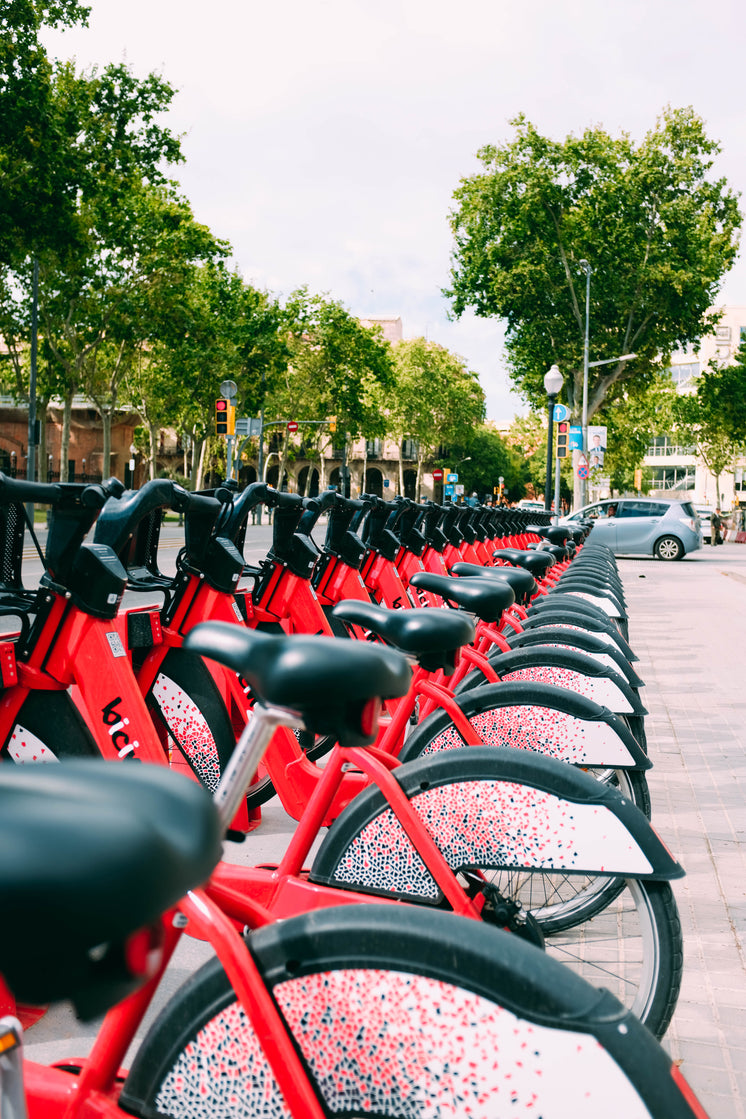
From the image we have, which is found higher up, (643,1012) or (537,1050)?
(537,1050)

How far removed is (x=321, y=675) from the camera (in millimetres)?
1185

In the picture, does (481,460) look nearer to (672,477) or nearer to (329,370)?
(672,477)

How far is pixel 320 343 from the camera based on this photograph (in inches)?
2128

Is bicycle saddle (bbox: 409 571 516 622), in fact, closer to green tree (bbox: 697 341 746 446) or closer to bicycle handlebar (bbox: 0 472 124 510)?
bicycle handlebar (bbox: 0 472 124 510)

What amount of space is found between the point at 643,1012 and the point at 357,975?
1221 mm

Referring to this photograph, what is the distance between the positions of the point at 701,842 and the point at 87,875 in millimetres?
3981

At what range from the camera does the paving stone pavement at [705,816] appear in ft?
8.78

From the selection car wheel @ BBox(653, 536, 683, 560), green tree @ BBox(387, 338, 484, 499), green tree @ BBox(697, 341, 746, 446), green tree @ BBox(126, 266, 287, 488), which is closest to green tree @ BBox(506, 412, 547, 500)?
green tree @ BBox(387, 338, 484, 499)

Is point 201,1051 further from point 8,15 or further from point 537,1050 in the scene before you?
point 8,15

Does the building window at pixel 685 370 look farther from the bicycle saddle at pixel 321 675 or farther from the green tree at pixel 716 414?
the bicycle saddle at pixel 321 675

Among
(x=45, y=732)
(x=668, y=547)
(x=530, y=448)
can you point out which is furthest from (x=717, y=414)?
(x=45, y=732)

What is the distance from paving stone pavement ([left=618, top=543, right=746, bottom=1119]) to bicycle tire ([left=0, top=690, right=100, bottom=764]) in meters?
1.70

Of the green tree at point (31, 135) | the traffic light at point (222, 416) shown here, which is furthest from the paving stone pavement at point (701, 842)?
the traffic light at point (222, 416)

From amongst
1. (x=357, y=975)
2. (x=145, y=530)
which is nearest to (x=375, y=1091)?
(x=357, y=975)
